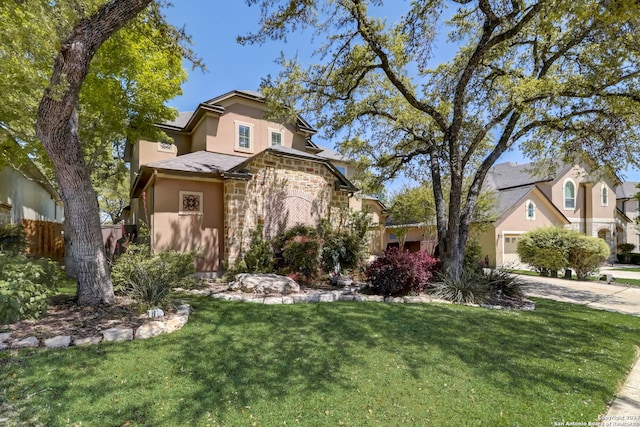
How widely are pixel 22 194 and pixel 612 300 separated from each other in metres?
25.3

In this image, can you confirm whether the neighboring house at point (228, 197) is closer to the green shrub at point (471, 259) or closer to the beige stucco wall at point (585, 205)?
the green shrub at point (471, 259)

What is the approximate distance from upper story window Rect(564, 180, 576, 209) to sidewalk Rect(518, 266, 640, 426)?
1535cm

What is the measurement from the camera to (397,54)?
9.19 metres

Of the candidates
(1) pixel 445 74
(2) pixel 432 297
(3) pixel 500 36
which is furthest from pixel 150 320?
(1) pixel 445 74

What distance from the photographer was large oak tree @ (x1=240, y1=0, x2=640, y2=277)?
8.23 m

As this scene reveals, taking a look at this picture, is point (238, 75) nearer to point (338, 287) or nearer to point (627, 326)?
point (338, 287)

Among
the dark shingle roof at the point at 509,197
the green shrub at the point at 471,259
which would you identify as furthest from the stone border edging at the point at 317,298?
the dark shingle roof at the point at 509,197

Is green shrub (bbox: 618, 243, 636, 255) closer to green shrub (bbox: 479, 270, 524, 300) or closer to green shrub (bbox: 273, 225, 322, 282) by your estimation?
green shrub (bbox: 479, 270, 524, 300)

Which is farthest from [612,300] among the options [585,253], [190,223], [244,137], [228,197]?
[244,137]

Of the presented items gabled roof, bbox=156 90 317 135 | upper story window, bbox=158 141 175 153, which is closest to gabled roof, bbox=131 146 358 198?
gabled roof, bbox=156 90 317 135

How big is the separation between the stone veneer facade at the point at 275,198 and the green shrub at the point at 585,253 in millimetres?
10382

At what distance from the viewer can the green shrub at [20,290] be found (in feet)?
16.1

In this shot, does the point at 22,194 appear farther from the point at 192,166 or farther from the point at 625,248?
the point at 625,248

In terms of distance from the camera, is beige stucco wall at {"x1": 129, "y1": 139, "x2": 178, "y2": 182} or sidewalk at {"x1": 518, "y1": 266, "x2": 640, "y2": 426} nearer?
sidewalk at {"x1": 518, "y1": 266, "x2": 640, "y2": 426}
